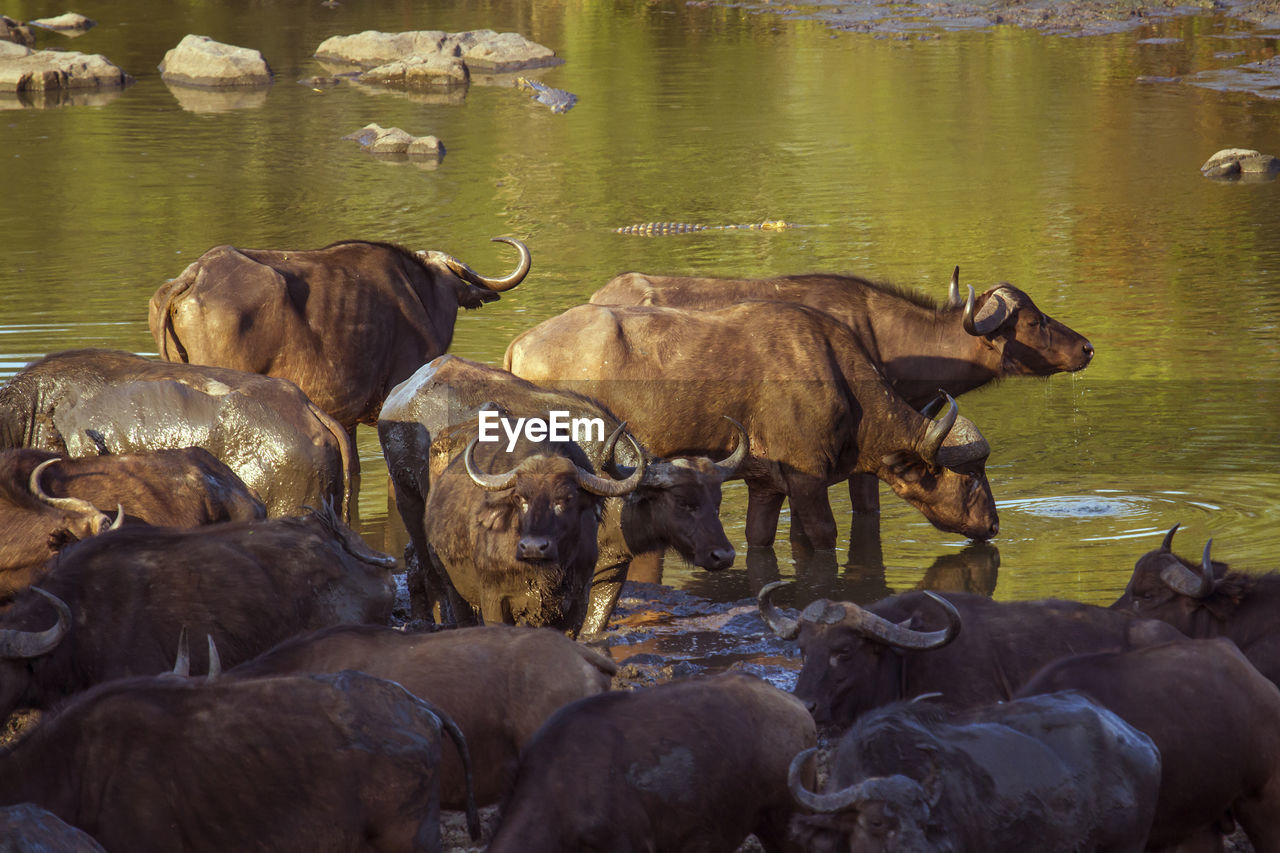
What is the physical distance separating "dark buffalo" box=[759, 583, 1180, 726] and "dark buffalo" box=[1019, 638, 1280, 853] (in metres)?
0.64

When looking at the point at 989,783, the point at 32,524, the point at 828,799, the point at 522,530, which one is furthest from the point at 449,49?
the point at 828,799

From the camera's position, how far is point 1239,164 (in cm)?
2375

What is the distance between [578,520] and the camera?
27.7ft

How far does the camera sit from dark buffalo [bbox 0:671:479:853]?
5328 mm

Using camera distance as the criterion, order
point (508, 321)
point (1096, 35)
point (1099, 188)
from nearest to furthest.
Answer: point (508, 321) < point (1099, 188) < point (1096, 35)

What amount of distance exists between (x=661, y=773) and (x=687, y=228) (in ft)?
53.2

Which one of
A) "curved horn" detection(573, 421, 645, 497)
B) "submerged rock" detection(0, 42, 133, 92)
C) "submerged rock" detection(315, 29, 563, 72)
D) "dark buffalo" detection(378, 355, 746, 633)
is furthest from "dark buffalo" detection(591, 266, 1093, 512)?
"submerged rock" detection(0, 42, 133, 92)

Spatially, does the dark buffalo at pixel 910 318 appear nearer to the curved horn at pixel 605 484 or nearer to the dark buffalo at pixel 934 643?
the curved horn at pixel 605 484

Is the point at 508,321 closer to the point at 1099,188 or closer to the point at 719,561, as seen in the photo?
the point at 719,561

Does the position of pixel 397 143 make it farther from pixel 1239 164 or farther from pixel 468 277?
pixel 468 277

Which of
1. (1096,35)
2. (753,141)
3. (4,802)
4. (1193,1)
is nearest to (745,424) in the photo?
(4,802)

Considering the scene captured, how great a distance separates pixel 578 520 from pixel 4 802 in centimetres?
372

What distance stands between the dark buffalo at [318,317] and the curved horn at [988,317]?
4.28m

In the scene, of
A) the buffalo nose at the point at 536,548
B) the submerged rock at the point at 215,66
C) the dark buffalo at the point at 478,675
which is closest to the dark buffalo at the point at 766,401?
the buffalo nose at the point at 536,548
